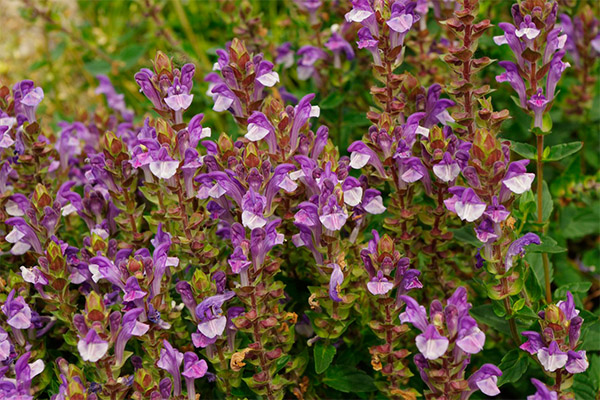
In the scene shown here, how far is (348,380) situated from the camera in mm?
2688

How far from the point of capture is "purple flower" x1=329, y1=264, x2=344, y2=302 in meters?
2.35

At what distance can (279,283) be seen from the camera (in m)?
2.47

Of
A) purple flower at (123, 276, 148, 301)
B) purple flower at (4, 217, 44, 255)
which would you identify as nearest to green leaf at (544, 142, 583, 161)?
purple flower at (123, 276, 148, 301)

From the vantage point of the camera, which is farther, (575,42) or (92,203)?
(575,42)

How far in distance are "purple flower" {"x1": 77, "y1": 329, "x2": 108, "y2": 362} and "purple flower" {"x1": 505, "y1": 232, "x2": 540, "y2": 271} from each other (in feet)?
4.54

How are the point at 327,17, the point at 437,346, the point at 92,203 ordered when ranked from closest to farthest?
the point at 437,346 < the point at 92,203 < the point at 327,17

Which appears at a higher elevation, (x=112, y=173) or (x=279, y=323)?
(x=112, y=173)

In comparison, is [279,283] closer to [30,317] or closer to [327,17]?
[30,317]

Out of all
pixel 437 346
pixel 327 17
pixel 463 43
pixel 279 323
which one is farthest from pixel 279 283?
pixel 327 17

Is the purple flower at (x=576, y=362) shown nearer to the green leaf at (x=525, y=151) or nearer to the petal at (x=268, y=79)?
the green leaf at (x=525, y=151)

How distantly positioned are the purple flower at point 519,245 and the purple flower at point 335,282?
1.93ft

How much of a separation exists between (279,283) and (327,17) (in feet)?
6.01

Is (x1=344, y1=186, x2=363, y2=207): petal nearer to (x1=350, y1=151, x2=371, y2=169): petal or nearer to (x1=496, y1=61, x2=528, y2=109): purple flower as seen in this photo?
(x1=350, y1=151, x2=371, y2=169): petal

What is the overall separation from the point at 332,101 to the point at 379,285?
1348 mm
